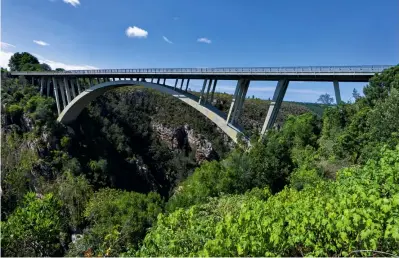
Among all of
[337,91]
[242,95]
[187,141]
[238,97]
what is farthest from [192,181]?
[187,141]

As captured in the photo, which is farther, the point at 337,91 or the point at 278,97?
the point at 278,97

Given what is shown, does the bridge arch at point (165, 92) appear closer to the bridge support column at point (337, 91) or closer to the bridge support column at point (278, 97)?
the bridge support column at point (278, 97)

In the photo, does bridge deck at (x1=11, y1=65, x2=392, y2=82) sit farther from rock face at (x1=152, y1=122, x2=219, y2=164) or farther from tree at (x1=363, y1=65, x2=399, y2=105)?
rock face at (x1=152, y1=122, x2=219, y2=164)

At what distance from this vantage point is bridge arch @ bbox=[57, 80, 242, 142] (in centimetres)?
2698

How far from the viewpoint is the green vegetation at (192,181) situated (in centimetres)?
536

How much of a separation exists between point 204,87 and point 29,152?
26.2 metres

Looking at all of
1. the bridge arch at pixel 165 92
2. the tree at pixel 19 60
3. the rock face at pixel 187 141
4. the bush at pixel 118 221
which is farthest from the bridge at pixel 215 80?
the tree at pixel 19 60

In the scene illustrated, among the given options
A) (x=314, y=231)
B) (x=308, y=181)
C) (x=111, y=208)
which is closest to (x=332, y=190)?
(x=314, y=231)

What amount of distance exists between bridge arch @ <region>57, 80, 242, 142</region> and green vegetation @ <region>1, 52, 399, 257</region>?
5.88 feet

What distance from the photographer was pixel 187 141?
6291cm

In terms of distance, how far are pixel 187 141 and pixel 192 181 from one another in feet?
126

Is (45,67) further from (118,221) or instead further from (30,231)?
(30,231)

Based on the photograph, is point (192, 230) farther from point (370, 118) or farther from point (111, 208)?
point (111, 208)

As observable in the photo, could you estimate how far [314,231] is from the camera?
531 cm
